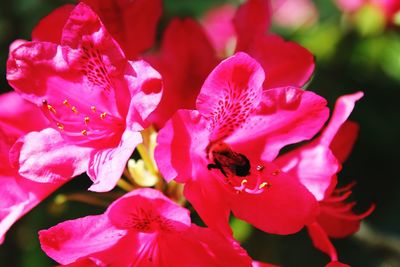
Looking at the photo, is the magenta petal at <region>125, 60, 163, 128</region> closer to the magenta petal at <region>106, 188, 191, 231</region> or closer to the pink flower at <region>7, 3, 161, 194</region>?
the pink flower at <region>7, 3, 161, 194</region>

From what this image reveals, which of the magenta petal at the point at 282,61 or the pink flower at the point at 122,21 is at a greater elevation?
the pink flower at the point at 122,21

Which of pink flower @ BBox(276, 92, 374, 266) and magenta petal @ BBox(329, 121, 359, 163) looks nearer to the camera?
pink flower @ BBox(276, 92, 374, 266)

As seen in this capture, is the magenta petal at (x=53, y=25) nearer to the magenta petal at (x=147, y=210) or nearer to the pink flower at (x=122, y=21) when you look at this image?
the pink flower at (x=122, y=21)

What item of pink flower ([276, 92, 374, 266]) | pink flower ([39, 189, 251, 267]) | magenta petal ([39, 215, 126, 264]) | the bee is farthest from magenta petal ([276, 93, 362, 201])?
magenta petal ([39, 215, 126, 264])

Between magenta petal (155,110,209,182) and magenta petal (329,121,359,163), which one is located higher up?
magenta petal (155,110,209,182)

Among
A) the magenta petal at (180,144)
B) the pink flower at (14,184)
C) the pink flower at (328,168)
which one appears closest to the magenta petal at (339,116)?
the pink flower at (328,168)

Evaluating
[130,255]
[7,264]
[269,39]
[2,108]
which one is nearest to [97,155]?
[130,255]
